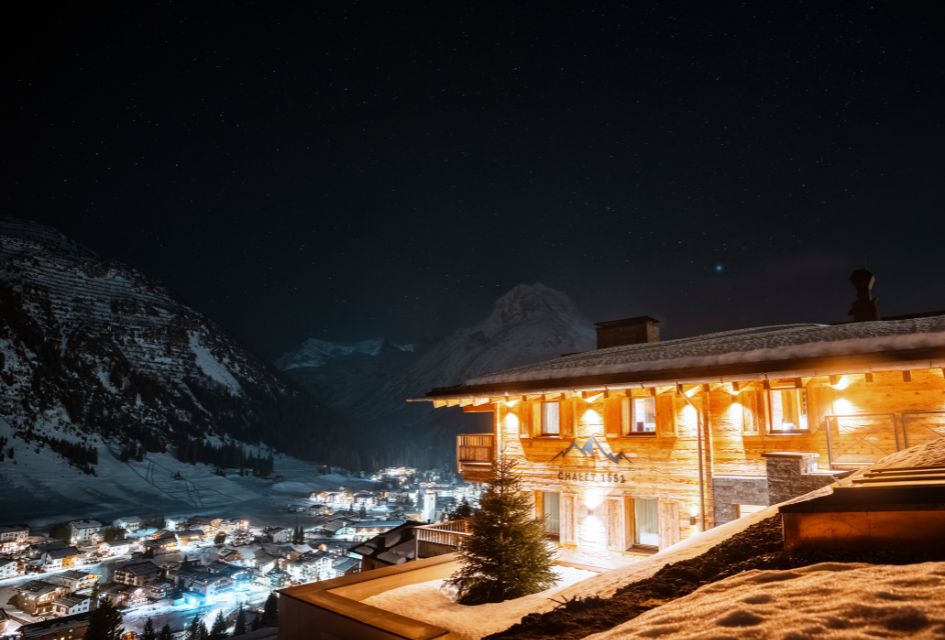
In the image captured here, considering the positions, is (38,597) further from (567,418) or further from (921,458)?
(921,458)

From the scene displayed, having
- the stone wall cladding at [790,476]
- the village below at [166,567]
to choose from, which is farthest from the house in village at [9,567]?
the stone wall cladding at [790,476]

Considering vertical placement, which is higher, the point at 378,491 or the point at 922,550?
the point at 922,550

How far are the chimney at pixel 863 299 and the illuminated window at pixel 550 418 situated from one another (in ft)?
46.3

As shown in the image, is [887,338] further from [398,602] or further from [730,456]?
[398,602]

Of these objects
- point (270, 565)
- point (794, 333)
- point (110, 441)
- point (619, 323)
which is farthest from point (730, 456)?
point (110, 441)

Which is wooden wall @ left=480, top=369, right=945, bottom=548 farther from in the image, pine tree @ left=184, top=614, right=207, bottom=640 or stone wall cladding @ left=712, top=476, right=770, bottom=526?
pine tree @ left=184, top=614, right=207, bottom=640

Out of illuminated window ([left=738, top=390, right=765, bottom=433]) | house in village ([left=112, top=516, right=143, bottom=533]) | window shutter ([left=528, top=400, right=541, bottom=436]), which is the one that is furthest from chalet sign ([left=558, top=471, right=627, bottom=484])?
house in village ([left=112, top=516, right=143, bottom=533])

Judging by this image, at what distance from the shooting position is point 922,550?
587 cm

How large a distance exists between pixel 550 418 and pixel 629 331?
11136 mm

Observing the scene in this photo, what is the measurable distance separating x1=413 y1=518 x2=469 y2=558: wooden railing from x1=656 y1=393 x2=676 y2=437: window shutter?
26.3ft

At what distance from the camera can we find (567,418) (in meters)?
18.9

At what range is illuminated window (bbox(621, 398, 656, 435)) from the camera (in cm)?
1759

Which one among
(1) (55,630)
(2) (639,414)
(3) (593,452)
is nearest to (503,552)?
(3) (593,452)

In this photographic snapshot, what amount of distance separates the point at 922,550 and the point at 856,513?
66cm
